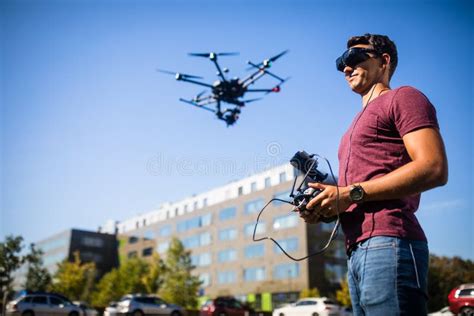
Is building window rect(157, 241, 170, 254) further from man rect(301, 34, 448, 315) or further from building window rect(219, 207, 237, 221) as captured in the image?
man rect(301, 34, 448, 315)

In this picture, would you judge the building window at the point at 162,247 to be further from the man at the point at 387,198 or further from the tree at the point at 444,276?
the man at the point at 387,198

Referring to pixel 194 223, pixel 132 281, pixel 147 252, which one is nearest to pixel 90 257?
pixel 147 252

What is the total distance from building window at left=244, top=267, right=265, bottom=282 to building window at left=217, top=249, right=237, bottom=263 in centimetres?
397

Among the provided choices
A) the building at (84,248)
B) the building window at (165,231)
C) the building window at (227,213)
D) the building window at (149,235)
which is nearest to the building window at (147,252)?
the building window at (149,235)

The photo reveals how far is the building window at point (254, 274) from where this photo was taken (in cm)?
6328

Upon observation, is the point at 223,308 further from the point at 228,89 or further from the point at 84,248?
the point at 84,248

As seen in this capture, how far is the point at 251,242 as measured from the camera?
6681 centimetres

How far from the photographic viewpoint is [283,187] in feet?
203

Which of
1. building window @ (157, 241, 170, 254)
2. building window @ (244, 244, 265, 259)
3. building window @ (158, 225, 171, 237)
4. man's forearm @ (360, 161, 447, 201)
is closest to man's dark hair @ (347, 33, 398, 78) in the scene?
man's forearm @ (360, 161, 447, 201)

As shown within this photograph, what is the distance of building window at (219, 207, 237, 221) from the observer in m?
71.6

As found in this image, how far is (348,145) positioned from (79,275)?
2656 inches

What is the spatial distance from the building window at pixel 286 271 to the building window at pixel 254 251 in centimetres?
416

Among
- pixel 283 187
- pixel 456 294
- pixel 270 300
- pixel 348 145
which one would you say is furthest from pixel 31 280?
pixel 348 145

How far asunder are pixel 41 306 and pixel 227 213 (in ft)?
157
